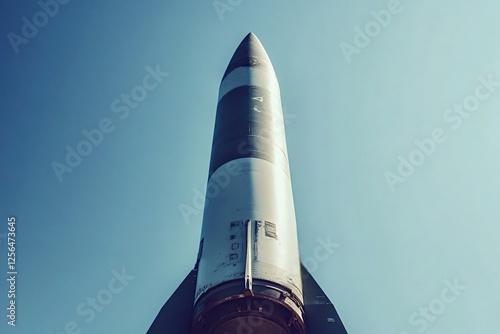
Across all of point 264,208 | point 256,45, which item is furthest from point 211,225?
point 256,45

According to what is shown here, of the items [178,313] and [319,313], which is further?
[178,313]

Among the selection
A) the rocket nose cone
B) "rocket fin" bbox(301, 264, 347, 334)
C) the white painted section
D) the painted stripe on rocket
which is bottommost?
"rocket fin" bbox(301, 264, 347, 334)

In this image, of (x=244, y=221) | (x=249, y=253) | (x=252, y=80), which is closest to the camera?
(x=249, y=253)

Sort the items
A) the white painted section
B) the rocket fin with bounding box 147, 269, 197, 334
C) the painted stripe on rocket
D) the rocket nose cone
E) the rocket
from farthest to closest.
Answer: the rocket nose cone, the painted stripe on rocket, the rocket fin with bounding box 147, 269, 197, 334, the white painted section, the rocket

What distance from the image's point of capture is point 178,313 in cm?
964

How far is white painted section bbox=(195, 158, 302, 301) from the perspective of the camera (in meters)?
9.01

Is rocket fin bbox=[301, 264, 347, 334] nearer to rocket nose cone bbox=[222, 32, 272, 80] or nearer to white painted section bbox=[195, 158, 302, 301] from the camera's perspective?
white painted section bbox=[195, 158, 302, 301]

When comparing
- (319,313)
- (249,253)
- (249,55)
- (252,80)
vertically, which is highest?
(249,55)

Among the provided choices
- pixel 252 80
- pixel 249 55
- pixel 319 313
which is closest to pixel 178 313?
pixel 319 313

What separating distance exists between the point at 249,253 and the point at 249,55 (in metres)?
7.78

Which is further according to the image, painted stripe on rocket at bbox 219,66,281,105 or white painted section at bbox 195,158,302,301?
painted stripe on rocket at bbox 219,66,281,105

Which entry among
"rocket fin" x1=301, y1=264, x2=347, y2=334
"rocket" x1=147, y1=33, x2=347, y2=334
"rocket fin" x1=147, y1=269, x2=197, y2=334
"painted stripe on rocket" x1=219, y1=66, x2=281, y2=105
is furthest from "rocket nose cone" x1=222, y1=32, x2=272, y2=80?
"rocket fin" x1=301, y1=264, x2=347, y2=334

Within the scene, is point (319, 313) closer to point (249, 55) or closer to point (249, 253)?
point (249, 253)

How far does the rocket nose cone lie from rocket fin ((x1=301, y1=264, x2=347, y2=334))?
722cm
